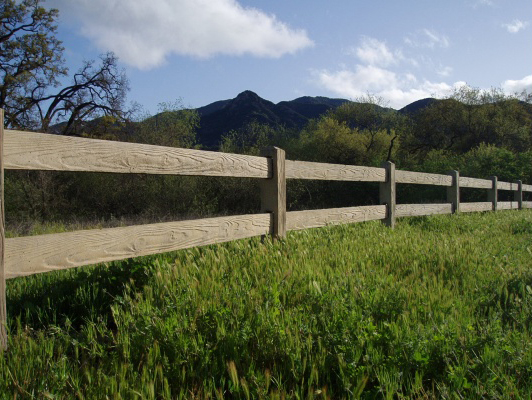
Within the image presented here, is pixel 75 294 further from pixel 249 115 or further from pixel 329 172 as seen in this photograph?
pixel 249 115

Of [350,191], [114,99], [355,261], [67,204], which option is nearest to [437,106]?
[350,191]

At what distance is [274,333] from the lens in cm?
244

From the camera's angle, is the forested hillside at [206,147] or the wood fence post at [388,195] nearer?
the wood fence post at [388,195]

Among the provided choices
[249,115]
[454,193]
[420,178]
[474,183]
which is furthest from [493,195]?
[249,115]

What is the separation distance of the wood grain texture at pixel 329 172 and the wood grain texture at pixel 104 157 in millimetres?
1145

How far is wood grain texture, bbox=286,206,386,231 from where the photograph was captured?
5508 mm

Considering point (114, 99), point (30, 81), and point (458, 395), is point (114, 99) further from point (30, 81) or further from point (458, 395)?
point (458, 395)

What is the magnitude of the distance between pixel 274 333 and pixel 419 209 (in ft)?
24.2

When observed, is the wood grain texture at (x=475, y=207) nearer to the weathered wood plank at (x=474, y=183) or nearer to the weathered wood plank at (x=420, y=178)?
the weathered wood plank at (x=474, y=183)

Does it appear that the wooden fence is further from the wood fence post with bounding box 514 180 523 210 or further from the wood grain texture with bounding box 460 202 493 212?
the wood fence post with bounding box 514 180 523 210

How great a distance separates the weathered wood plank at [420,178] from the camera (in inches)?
319

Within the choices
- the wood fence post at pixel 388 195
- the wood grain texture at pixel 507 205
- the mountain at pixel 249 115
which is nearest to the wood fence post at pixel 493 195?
the wood grain texture at pixel 507 205

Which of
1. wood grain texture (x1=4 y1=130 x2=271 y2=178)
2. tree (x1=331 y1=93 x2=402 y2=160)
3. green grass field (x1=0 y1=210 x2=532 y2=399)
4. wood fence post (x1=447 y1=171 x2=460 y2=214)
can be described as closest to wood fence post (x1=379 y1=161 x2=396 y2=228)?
green grass field (x1=0 y1=210 x2=532 y2=399)

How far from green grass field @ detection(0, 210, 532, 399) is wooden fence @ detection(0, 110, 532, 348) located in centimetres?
32
